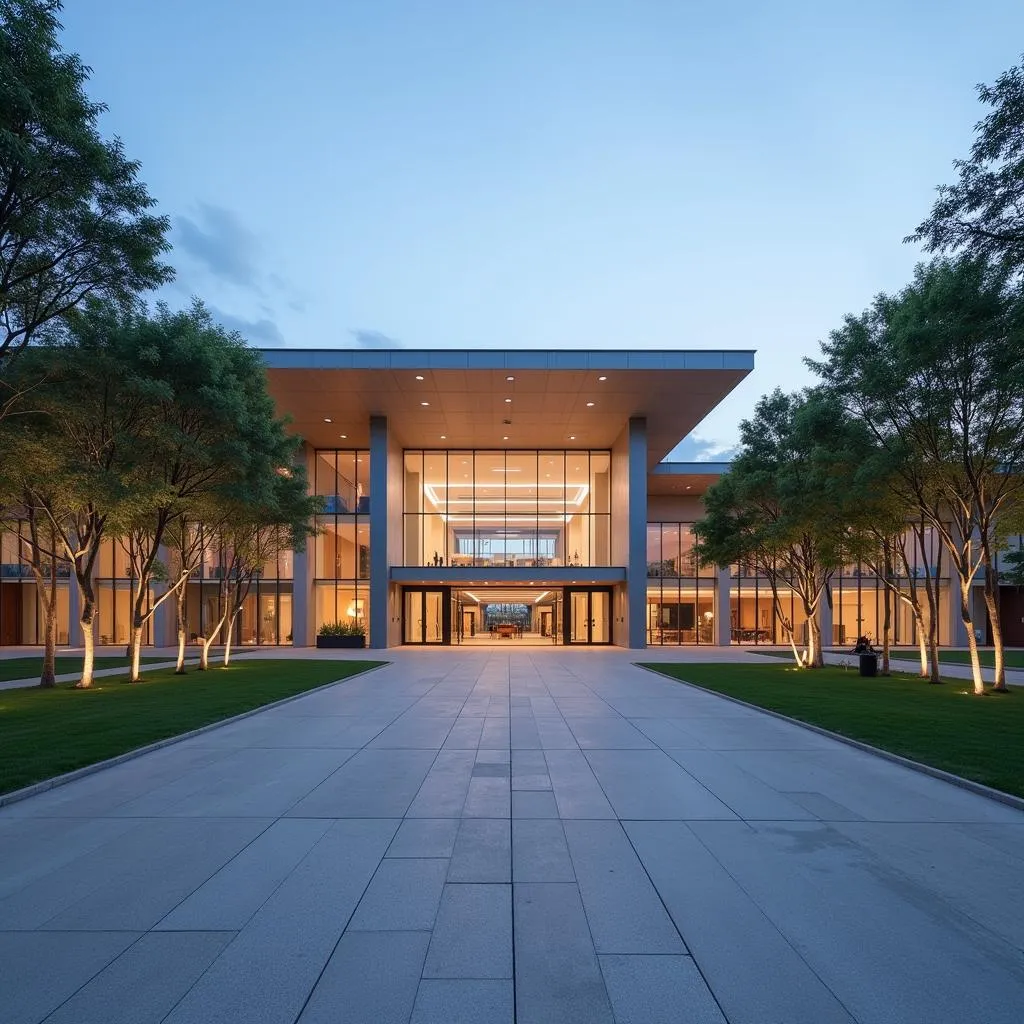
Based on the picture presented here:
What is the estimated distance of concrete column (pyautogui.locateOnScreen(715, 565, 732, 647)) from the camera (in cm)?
4197

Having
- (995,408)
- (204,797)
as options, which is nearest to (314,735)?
(204,797)

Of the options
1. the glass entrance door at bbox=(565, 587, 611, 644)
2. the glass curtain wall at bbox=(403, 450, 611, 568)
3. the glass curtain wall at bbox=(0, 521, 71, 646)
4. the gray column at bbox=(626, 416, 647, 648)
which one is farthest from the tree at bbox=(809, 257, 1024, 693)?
the glass curtain wall at bbox=(0, 521, 71, 646)

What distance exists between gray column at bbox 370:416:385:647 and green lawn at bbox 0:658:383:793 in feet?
36.6

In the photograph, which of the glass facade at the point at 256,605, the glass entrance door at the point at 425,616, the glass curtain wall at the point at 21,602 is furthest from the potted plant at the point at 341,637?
the glass curtain wall at the point at 21,602

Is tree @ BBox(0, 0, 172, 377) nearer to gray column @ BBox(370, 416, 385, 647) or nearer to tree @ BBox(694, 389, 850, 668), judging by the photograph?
tree @ BBox(694, 389, 850, 668)

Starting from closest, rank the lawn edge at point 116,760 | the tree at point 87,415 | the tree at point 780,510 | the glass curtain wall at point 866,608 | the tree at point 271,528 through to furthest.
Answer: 1. the lawn edge at point 116,760
2. the tree at point 87,415
3. the tree at point 780,510
4. the tree at point 271,528
5. the glass curtain wall at point 866,608

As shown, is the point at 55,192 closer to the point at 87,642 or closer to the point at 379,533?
the point at 87,642

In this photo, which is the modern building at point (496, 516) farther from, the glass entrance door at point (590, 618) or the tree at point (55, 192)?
the tree at point (55, 192)

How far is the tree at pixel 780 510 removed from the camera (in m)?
21.8

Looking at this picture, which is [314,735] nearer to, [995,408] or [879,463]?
[879,463]

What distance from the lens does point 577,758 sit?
31.4 feet

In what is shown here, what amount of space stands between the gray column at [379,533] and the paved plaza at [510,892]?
2431 cm

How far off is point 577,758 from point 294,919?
218 inches

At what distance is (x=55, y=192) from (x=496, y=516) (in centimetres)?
2964
